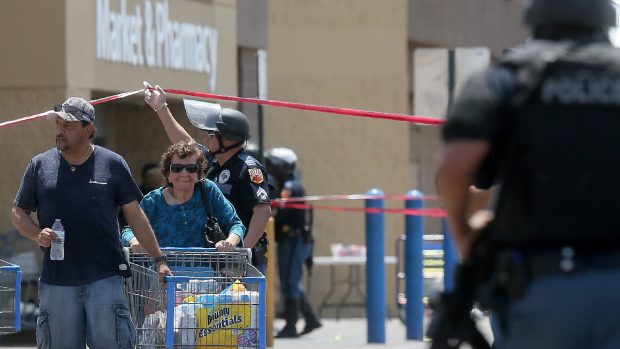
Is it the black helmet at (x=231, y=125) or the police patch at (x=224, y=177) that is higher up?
the black helmet at (x=231, y=125)

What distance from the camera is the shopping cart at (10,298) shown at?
8078 mm

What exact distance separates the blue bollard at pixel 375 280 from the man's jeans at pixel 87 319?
722 centimetres

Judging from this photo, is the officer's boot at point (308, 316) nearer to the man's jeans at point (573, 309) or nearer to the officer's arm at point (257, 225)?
the officer's arm at point (257, 225)

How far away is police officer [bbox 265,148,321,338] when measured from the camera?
15961 mm

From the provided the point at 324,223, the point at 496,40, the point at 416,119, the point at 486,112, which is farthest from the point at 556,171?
the point at 496,40

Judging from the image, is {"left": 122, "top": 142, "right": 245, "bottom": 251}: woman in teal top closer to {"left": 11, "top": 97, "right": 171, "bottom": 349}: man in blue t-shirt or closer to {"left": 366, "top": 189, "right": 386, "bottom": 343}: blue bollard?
{"left": 11, "top": 97, "right": 171, "bottom": 349}: man in blue t-shirt

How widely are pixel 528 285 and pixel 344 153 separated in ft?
54.9

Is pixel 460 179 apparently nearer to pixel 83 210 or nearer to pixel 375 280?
pixel 83 210

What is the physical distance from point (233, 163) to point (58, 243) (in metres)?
1.96

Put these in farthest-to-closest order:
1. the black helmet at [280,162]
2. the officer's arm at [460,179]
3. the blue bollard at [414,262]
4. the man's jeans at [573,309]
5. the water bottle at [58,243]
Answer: the black helmet at [280,162]
the blue bollard at [414,262]
the water bottle at [58,243]
the officer's arm at [460,179]
the man's jeans at [573,309]

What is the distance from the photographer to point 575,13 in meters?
4.55

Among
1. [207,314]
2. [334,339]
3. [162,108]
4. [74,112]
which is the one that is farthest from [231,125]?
[334,339]

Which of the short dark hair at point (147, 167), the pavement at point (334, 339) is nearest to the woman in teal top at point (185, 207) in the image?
the pavement at point (334, 339)

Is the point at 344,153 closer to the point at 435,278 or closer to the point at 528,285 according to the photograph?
the point at 435,278
